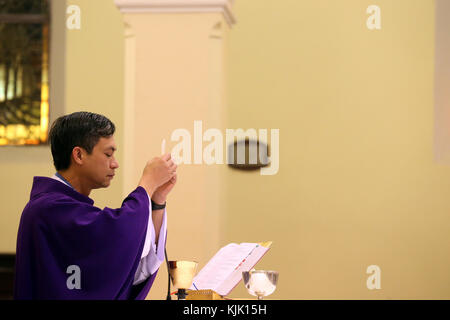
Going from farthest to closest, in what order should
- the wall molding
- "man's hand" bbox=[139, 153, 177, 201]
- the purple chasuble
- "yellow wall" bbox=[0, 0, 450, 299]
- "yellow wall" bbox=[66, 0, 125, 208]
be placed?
"yellow wall" bbox=[66, 0, 125, 208], "yellow wall" bbox=[0, 0, 450, 299], the wall molding, "man's hand" bbox=[139, 153, 177, 201], the purple chasuble

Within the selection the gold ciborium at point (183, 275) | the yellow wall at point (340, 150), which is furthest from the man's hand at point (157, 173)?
the yellow wall at point (340, 150)

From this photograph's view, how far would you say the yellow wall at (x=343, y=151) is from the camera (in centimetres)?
646

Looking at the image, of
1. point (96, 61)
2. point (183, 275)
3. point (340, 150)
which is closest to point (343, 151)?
point (340, 150)

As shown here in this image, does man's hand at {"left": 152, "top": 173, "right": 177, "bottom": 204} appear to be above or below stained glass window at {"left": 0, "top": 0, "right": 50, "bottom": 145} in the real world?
below

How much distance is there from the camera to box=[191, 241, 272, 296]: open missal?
10.8 ft

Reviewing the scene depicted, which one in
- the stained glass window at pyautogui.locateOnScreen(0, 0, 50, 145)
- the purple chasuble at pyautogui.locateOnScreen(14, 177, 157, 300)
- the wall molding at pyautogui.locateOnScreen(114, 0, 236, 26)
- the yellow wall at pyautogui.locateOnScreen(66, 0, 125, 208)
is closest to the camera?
the purple chasuble at pyautogui.locateOnScreen(14, 177, 157, 300)

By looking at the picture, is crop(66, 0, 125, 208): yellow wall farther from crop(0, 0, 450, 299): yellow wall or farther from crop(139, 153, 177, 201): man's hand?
crop(139, 153, 177, 201): man's hand

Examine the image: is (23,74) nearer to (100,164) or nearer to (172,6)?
(172,6)

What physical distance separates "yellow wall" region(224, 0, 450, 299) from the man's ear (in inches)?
140

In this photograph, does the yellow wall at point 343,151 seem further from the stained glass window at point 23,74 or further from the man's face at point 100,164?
the man's face at point 100,164

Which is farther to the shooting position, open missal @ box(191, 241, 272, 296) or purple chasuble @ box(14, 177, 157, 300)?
open missal @ box(191, 241, 272, 296)

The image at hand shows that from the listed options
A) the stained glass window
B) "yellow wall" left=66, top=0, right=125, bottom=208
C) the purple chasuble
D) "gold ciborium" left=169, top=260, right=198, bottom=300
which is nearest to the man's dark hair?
the purple chasuble

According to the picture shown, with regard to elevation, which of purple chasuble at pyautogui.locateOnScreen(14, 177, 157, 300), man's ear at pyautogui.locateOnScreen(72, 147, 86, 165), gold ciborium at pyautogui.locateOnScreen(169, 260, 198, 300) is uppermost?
man's ear at pyautogui.locateOnScreen(72, 147, 86, 165)
